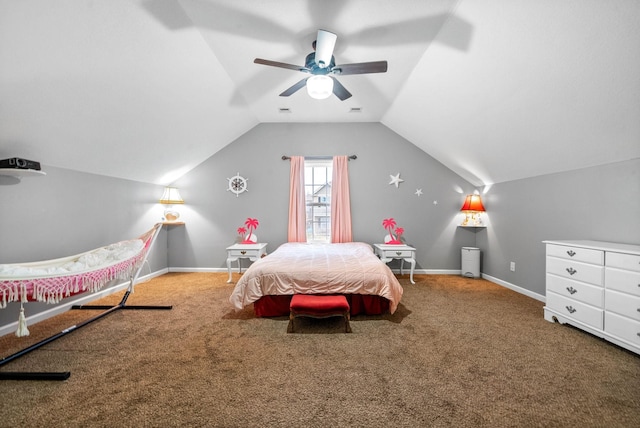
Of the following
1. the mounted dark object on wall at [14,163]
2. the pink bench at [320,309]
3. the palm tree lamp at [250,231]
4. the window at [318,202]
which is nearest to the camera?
the mounted dark object on wall at [14,163]

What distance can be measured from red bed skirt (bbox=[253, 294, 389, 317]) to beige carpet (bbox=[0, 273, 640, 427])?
10 cm

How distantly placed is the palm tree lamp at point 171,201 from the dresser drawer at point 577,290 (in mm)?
5181

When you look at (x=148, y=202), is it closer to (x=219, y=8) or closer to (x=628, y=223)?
(x=219, y=8)

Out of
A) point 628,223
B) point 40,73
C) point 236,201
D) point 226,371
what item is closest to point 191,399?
point 226,371

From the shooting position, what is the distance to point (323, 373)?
1.76m

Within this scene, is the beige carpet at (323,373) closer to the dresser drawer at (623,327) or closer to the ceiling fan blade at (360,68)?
the dresser drawer at (623,327)

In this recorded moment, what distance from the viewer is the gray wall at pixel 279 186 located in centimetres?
469

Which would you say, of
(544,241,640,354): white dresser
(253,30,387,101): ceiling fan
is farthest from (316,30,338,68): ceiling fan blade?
(544,241,640,354): white dresser

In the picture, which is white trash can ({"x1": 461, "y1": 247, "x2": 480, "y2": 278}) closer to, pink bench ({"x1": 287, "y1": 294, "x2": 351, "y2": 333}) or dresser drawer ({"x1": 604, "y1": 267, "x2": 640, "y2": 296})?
dresser drawer ({"x1": 604, "y1": 267, "x2": 640, "y2": 296})

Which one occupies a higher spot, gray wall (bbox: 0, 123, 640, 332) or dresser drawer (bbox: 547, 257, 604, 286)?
gray wall (bbox: 0, 123, 640, 332)

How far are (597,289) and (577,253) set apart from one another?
0.33 metres

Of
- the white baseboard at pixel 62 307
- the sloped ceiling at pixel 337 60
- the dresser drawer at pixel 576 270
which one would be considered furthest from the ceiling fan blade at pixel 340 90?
the white baseboard at pixel 62 307

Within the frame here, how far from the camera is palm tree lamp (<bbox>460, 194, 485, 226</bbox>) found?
4.25 m

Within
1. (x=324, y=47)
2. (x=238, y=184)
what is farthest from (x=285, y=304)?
(x=238, y=184)
